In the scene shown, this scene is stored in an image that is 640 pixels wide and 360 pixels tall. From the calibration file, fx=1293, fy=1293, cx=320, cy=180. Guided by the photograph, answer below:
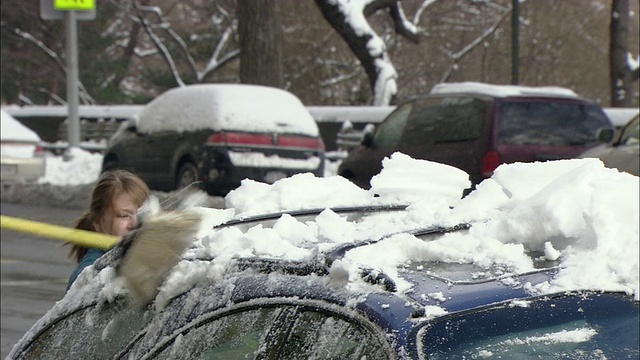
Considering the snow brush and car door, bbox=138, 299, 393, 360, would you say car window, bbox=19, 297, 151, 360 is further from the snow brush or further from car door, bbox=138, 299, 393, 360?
car door, bbox=138, 299, 393, 360

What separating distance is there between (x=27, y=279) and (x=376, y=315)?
9418mm

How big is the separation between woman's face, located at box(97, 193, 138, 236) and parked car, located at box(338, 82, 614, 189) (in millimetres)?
7799

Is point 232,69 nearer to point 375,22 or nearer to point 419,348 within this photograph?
point 375,22

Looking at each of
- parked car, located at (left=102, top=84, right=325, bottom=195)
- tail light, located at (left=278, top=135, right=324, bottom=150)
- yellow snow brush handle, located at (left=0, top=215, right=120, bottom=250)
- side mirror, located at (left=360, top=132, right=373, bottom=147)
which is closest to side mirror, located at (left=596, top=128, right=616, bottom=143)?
side mirror, located at (left=360, top=132, right=373, bottom=147)

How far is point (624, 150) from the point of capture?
41.5 ft

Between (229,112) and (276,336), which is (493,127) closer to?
(229,112)

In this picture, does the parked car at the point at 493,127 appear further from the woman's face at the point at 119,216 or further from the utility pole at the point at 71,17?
the utility pole at the point at 71,17

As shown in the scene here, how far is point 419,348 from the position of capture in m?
2.26

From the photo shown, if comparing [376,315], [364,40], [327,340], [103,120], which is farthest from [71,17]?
[376,315]

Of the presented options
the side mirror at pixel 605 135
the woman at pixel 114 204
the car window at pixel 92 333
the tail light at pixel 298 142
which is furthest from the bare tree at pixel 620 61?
the car window at pixel 92 333

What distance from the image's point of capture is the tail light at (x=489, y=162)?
12.6 meters

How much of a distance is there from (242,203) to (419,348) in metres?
1.35

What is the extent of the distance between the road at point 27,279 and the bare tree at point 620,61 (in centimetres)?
1564


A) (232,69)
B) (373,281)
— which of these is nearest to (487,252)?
(373,281)
